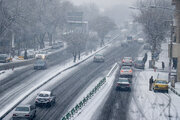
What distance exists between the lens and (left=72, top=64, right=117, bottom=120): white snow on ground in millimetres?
27750

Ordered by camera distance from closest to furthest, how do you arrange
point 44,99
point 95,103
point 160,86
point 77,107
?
point 77,107 < point 44,99 < point 95,103 < point 160,86

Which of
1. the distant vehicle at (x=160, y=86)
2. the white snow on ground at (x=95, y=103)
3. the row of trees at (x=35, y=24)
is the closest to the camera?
the white snow on ground at (x=95, y=103)

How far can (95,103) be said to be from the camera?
32.0m

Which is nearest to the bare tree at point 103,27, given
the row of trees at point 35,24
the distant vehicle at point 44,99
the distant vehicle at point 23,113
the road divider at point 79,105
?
the row of trees at point 35,24

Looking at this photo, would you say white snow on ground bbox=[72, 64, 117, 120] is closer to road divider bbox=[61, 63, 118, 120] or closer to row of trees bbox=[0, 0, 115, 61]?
road divider bbox=[61, 63, 118, 120]

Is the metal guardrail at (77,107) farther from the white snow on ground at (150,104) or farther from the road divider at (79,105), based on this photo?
the white snow on ground at (150,104)

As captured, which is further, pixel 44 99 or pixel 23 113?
pixel 44 99

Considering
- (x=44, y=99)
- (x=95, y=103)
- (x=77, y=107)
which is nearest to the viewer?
(x=77, y=107)

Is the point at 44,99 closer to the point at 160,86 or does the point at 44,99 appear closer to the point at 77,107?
the point at 77,107

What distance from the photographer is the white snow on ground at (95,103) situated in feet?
91.0

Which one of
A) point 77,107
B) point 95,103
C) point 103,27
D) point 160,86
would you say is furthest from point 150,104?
point 103,27

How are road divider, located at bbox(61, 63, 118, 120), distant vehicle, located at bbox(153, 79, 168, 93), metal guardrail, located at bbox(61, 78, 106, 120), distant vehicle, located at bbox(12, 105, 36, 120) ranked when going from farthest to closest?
1. distant vehicle, located at bbox(153, 79, 168, 93)
2. road divider, located at bbox(61, 63, 118, 120)
3. metal guardrail, located at bbox(61, 78, 106, 120)
4. distant vehicle, located at bbox(12, 105, 36, 120)

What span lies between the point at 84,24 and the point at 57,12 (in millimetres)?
14520

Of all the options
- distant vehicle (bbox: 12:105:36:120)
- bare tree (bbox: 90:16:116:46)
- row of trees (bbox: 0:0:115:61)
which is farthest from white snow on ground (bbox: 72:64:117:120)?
bare tree (bbox: 90:16:116:46)
